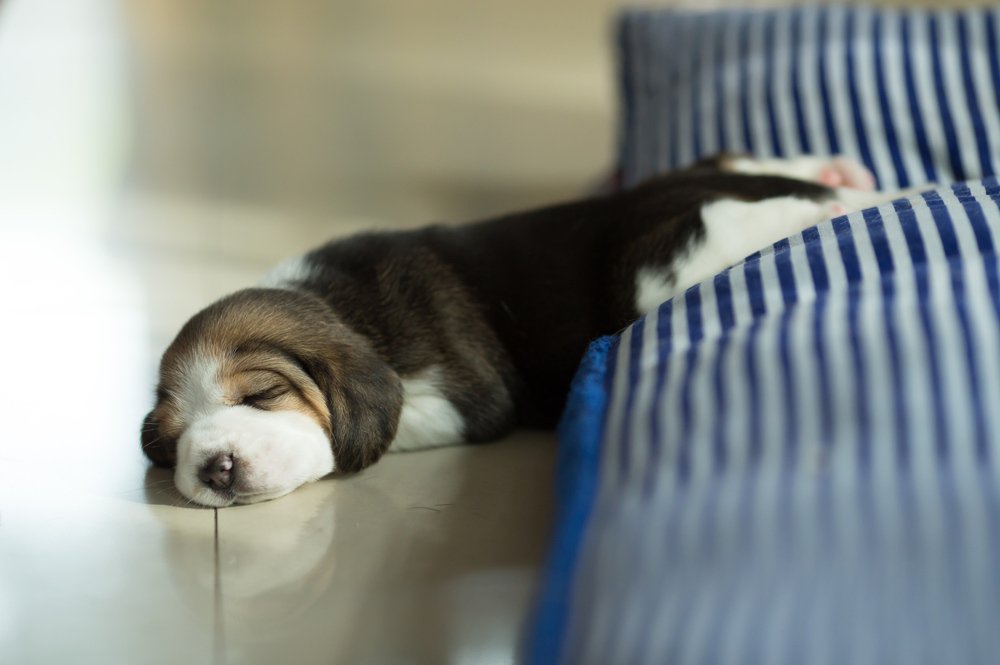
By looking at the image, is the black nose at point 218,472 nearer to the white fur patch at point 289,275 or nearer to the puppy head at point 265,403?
the puppy head at point 265,403

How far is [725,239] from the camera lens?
231 cm

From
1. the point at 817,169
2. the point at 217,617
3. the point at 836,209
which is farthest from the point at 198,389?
the point at 817,169

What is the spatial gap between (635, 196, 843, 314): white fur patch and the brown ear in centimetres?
99

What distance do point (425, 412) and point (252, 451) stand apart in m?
0.43

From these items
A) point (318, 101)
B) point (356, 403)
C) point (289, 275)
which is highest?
point (318, 101)

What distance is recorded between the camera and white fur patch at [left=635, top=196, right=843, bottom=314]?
228 centimetres

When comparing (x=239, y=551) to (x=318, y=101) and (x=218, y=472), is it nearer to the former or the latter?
(x=218, y=472)

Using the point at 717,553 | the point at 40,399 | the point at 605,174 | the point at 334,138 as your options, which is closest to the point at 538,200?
the point at 605,174

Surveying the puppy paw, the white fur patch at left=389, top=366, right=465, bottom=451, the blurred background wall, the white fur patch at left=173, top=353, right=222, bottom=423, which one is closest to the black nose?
the white fur patch at left=173, top=353, right=222, bottom=423

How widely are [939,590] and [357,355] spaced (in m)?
1.22

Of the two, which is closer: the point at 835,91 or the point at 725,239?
the point at 725,239

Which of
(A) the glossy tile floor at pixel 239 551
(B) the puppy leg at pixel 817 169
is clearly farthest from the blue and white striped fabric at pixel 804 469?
(B) the puppy leg at pixel 817 169

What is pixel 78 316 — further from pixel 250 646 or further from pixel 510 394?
pixel 250 646

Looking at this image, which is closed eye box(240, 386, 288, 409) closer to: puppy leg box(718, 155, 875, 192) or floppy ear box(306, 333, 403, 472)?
floppy ear box(306, 333, 403, 472)
